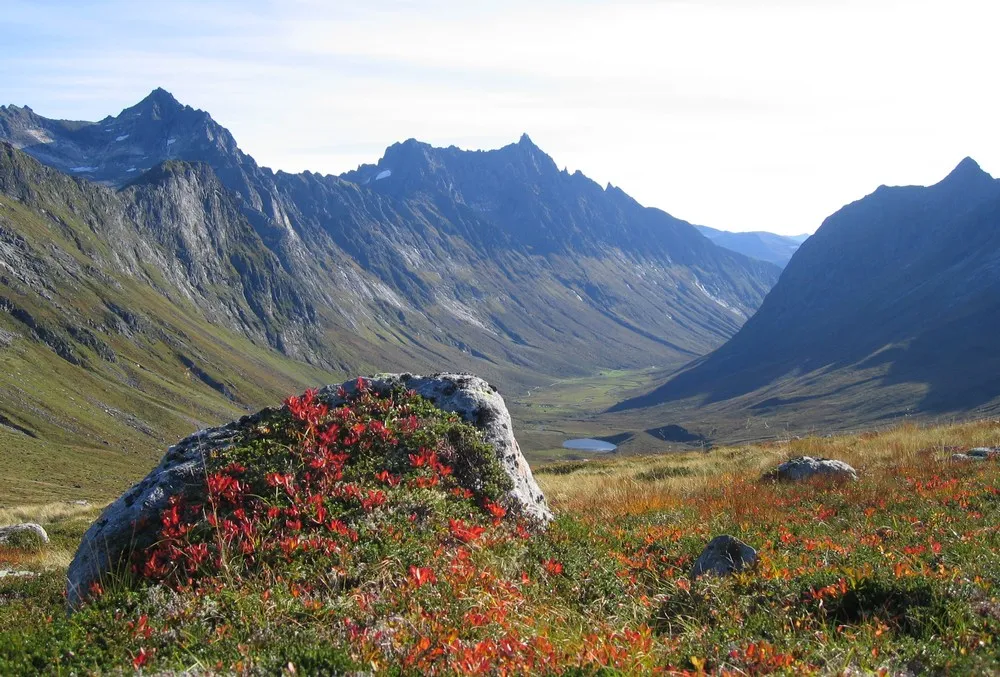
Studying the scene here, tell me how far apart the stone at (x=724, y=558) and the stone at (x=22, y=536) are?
22.9m

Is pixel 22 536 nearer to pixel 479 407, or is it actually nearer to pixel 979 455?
pixel 479 407

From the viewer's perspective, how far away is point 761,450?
3008 cm

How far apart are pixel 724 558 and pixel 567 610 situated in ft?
9.17

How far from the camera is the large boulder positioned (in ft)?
30.5

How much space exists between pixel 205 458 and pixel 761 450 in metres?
25.8

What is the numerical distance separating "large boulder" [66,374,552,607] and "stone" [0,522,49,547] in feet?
51.4

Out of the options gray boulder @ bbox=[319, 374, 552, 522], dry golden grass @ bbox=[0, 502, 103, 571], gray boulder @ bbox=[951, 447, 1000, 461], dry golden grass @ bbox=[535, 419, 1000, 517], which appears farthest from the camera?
gray boulder @ bbox=[951, 447, 1000, 461]

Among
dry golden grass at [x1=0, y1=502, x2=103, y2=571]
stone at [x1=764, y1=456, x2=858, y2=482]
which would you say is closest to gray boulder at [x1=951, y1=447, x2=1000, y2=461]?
stone at [x1=764, y1=456, x2=858, y2=482]

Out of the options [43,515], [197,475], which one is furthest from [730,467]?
[43,515]

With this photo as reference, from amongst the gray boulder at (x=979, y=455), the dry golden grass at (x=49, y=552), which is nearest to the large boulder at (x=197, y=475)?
the dry golden grass at (x=49, y=552)

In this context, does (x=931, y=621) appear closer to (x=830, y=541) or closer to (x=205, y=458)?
(x=830, y=541)

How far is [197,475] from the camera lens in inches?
396

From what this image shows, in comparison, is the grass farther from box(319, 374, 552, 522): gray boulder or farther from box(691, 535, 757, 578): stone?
box(319, 374, 552, 522): gray boulder

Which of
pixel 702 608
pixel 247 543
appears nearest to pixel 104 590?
pixel 247 543
